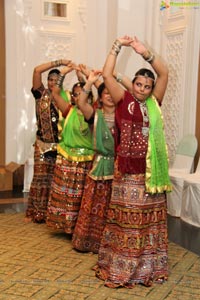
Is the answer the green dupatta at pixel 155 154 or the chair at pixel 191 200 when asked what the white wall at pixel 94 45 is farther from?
the green dupatta at pixel 155 154

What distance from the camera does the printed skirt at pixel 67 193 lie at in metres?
3.66

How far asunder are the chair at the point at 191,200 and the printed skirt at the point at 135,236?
1.55 metres

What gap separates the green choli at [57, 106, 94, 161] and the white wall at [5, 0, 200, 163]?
1.61 metres

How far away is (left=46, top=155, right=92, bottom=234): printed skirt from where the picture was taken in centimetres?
366

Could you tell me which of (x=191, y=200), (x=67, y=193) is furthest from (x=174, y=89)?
(x=67, y=193)

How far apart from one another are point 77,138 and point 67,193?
1.56 feet

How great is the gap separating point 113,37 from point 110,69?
2.79m

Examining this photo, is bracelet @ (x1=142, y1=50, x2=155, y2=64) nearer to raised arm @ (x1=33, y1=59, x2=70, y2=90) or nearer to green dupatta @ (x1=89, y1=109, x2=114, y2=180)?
green dupatta @ (x1=89, y1=109, x2=114, y2=180)

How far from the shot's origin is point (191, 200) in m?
4.46

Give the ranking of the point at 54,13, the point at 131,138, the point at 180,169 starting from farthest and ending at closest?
the point at 54,13 < the point at 180,169 < the point at 131,138

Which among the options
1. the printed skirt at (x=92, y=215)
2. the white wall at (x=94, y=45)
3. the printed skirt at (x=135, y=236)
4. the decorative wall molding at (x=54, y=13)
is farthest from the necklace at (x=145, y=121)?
the decorative wall molding at (x=54, y=13)

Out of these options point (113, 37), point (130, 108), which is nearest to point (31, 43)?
point (113, 37)

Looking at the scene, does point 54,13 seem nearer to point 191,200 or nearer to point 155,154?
point 191,200

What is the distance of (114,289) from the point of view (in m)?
→ 2.78
